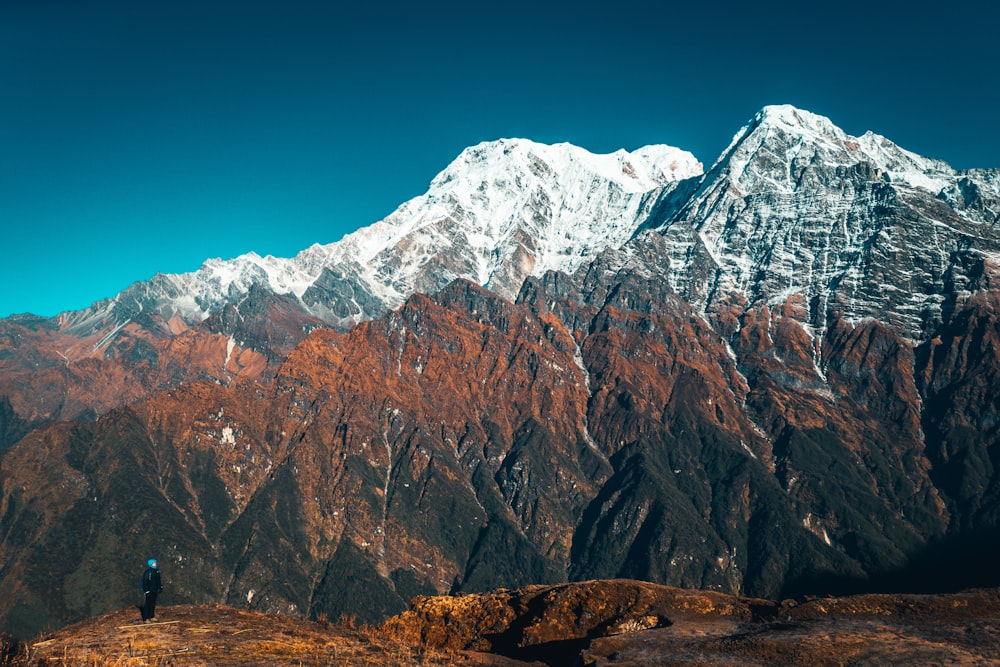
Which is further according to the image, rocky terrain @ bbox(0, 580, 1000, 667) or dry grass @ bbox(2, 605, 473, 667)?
rocky terrain @ bbox(0, 580, 1000, 667)

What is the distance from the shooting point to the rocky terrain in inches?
1459

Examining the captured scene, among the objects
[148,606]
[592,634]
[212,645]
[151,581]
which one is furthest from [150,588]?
[592,634]

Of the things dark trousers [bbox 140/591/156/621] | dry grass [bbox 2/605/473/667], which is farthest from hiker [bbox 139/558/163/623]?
dry grass [bbox 2/605/473/667]

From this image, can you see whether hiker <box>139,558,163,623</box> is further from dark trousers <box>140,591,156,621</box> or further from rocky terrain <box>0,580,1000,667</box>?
rocky terrain <box>0,580,1000,667</box>

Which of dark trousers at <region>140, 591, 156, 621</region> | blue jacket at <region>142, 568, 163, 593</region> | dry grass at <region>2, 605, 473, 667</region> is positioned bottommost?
dry grass at <region>2, 605, 473, 667</region>

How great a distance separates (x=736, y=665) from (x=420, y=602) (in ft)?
110

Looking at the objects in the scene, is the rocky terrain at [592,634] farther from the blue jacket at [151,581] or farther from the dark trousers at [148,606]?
the blue jacket at [151,581]

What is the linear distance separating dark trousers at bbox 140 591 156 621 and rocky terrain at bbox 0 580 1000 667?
0.68 meters

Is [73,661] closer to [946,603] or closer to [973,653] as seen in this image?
[973,653]

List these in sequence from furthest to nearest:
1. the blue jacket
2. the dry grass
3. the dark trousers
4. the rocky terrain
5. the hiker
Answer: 1. the dark trousers
2. the blue jacket
3. the hiker
4. the rocky terrain
5. the dry grass

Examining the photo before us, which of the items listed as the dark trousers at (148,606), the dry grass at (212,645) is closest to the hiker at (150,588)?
the dark trousers at (148,606)

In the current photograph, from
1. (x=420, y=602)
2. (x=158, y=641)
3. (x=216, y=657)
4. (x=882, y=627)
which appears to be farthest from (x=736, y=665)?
(x=420, y=602)

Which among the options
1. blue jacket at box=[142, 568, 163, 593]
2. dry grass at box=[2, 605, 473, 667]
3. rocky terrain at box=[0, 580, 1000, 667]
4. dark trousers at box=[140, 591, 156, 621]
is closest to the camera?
dry grass at box=[2, 605, 473, 667]

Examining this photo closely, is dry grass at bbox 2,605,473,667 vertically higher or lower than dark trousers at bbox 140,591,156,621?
lower
